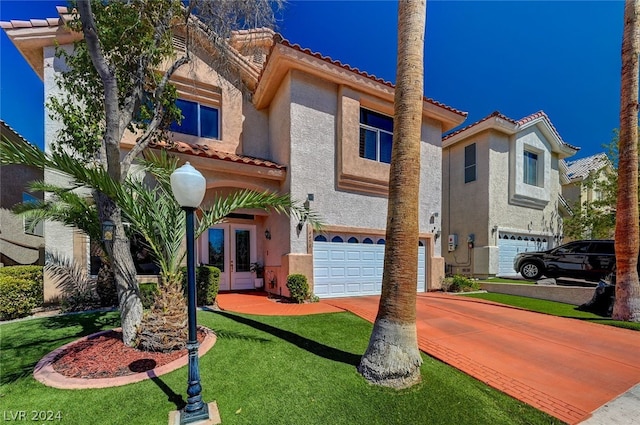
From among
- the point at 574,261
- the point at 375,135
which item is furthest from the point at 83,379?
the point at 574,261

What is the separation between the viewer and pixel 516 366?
5.21 m

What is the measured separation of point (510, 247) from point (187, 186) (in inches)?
744

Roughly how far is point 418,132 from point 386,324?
304 centimetres

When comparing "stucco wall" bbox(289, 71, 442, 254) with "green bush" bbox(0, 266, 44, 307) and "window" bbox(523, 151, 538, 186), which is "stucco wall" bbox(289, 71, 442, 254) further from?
"window" bbox(523, 151, 538, 186)

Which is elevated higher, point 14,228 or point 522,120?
point 522,120

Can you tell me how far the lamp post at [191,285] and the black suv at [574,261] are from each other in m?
16.2

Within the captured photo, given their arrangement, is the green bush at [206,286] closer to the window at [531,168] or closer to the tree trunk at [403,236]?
the tree trunk at [403,236]

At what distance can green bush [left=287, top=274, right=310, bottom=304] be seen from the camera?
10.0 metres

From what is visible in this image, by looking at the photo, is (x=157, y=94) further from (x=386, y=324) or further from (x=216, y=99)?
(x=386, y=324)

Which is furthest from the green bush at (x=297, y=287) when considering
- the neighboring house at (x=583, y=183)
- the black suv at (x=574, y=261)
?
the neighboring house at (x=583, y=183)

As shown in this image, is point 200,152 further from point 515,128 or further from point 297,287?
point 515,128

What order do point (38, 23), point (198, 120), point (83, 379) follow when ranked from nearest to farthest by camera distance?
point (83, 379) < point (38, 23) < point (198, 120)

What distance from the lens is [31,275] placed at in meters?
8.78

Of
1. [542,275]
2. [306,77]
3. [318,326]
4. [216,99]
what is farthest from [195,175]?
[542,275]
